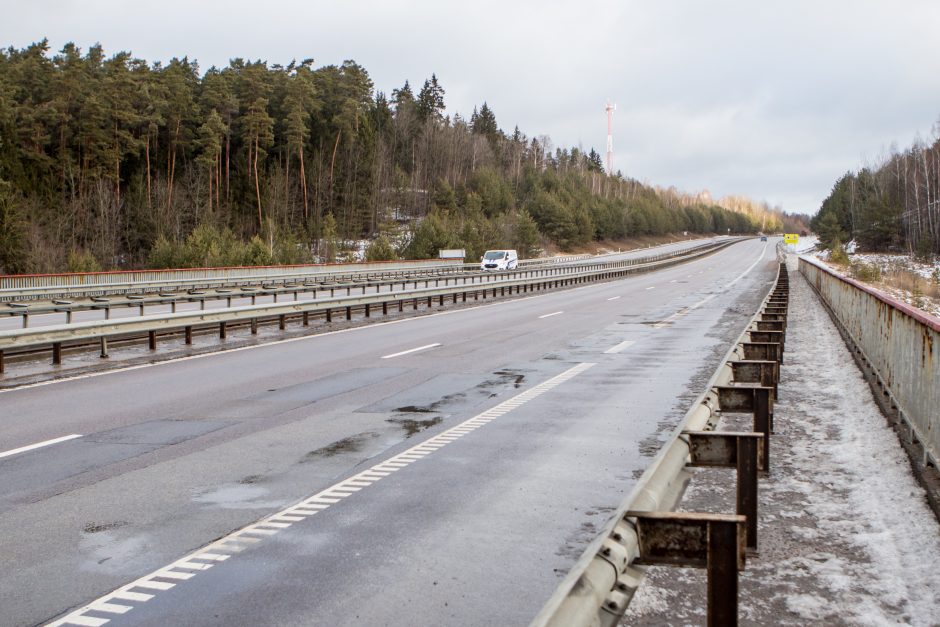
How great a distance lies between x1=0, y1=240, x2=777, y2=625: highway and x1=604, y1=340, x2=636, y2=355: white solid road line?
1.76 metres

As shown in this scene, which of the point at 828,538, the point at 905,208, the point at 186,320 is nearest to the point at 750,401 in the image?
the point at 828,538

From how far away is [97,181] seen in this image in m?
74.3

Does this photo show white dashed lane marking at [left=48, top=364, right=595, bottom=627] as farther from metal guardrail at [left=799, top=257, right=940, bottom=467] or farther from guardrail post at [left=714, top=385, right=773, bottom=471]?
metal guardrail at [left=799, top=257, right=940, bottom=467]

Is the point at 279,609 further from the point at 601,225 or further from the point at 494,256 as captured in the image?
the point at 601,225

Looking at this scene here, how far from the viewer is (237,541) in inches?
227

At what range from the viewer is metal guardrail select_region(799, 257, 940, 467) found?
24.0 feet

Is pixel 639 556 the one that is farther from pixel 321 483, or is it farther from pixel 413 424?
pixel 413 424

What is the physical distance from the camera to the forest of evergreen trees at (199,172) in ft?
222

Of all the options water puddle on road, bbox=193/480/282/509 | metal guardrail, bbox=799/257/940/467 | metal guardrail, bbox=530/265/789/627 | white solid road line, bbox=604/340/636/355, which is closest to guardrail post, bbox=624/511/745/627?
metal guardrail, bbox=530/265/789/627

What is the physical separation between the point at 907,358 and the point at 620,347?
30.5 ft

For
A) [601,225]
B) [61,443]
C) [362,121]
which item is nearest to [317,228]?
[362,121]

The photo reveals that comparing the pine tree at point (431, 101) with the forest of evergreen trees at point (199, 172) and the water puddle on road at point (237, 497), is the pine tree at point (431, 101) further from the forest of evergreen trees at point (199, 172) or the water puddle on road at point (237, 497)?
the water puddle on road at point (237, 497)

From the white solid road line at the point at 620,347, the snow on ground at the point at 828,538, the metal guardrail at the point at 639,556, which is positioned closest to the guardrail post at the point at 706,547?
the metal guardrail at the point at 639,556

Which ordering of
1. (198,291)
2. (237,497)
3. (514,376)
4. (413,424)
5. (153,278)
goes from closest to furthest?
1. (237,497)
2. (413,424)
3. (514,376)
4. (198,291)
5. (153,278)
